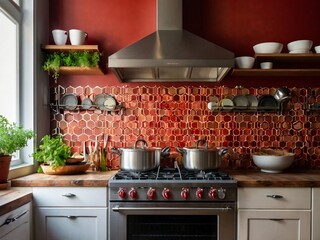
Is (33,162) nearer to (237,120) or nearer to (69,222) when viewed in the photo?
(69,222)


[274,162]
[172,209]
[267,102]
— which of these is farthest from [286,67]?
[172,209]

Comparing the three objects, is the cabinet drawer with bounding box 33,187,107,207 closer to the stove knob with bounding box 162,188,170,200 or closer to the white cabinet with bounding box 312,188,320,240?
the stove knob with bounding box 162,188,170,200

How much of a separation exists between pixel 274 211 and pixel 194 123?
1.07m

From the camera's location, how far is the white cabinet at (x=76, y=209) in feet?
6.88

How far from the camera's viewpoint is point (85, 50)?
2.55 metres

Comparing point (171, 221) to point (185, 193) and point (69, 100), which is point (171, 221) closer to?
point (185, 193)

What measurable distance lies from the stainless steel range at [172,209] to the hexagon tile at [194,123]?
2.38 feet

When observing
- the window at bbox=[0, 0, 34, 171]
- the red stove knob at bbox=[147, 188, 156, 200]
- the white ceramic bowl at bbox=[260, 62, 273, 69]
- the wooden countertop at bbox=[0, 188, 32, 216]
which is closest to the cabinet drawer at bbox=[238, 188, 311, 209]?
the red stove knob at bbox=[147, 188, 156, 200]

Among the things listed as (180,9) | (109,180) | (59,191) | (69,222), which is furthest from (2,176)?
(180,9)

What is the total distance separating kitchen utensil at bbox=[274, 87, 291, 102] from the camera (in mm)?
2697

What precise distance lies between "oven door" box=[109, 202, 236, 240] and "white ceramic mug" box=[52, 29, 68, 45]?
1527mm

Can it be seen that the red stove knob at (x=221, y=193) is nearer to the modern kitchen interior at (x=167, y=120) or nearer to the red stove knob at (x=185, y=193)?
the modern kitchen interior at (x=167, y=120)

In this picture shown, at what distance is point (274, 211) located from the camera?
210 centimetres

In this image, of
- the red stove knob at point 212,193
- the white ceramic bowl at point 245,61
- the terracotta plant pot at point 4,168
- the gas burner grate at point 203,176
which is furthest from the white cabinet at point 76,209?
the white ceramic bowl at point 245,61
